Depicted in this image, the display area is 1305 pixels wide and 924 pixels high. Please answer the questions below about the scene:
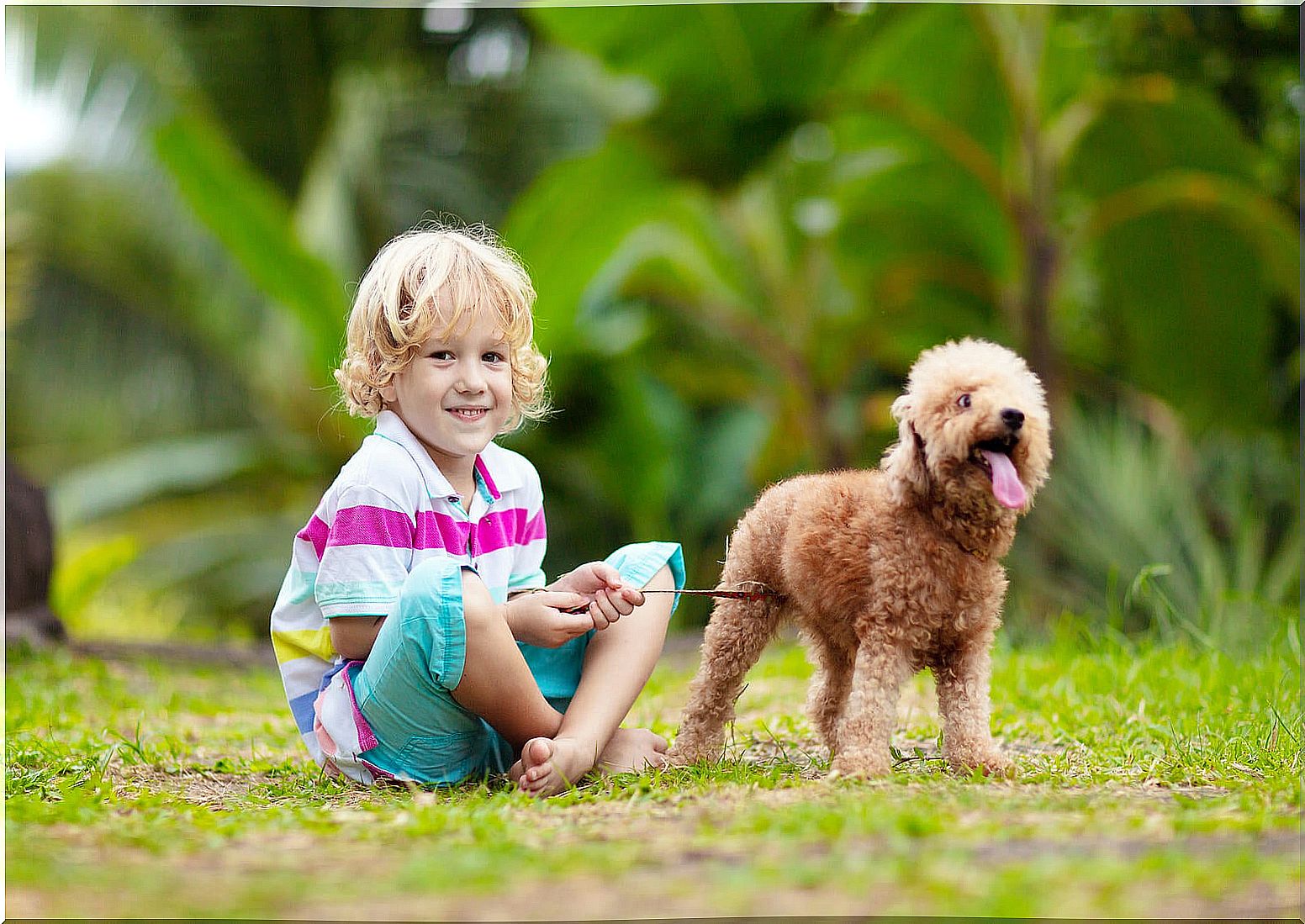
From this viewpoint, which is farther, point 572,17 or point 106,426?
point 106,426

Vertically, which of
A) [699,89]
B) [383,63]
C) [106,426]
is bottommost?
[106,426]

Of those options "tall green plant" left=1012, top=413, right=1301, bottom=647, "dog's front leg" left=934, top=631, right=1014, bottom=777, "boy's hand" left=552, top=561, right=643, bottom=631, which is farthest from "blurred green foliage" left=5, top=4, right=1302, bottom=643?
"boy's hand" left=552, top=561, right=643, bottom=631

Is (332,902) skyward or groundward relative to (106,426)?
groundward

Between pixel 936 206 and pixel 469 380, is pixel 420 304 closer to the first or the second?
pixel 469 380

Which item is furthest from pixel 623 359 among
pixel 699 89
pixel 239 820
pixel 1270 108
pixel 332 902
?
pixel 332 902

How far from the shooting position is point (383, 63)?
9.31 meters

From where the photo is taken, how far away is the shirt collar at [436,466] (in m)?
2.91

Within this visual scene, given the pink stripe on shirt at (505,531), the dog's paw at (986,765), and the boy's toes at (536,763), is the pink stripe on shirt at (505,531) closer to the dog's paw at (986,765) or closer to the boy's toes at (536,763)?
the boy's toes at (536,763)

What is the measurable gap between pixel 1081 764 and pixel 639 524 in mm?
5806

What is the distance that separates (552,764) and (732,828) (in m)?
0.63

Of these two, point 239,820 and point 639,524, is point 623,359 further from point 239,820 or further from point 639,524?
point 239,820

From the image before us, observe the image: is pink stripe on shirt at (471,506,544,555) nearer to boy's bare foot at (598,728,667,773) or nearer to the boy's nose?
the boy's nose

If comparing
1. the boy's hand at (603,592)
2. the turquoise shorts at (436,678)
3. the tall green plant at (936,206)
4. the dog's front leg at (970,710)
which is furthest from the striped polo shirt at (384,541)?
the tall green plant at (936,206)

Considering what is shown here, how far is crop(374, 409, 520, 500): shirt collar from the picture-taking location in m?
2.91
